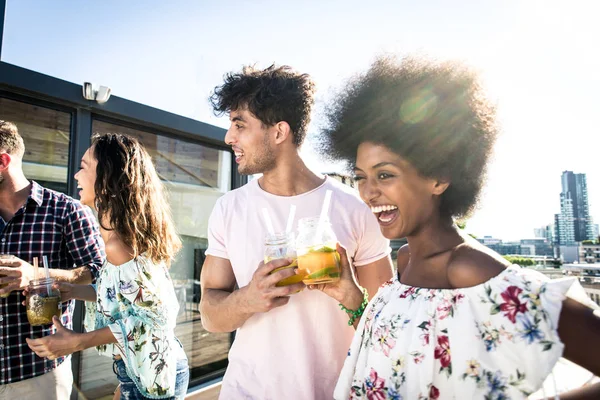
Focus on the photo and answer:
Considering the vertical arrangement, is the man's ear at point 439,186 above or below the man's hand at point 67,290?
above

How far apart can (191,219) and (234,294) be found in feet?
10.5

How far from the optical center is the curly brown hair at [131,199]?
6.64ft

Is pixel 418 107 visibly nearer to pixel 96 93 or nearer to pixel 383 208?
pixel 383 208

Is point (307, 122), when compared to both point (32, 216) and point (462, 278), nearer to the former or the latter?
point (462, 278)

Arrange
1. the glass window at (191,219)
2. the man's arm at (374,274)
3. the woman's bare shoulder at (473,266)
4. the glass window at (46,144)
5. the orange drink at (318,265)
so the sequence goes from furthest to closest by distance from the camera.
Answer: the glass window at (191,219), the glass window at (46,144), the man's arm at (374,274), the orange drink at (318,265), the woman's bare shoulder at (473,266)

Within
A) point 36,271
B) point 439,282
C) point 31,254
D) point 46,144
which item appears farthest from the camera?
point 46,144

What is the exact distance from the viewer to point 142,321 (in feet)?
6.16

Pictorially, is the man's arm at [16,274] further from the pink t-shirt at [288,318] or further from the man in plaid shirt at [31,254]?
the pink t-shirt at [288,318]

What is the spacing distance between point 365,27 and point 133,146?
9.18 feet

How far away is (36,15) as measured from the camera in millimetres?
3812

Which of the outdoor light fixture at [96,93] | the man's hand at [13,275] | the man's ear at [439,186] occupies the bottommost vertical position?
the man's hand at [13,275]

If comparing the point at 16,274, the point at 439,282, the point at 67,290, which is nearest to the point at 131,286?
the point at 67,290

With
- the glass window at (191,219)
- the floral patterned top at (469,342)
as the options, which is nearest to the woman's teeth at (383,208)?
the floral patterned top at (469,342)

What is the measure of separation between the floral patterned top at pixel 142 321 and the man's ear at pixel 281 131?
0.90 m
